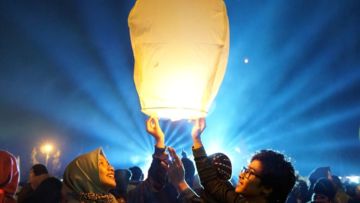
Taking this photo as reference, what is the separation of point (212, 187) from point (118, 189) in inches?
86.9

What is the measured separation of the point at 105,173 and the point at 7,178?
1021 mm

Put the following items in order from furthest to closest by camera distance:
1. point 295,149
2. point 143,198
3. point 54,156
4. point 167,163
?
1. point 54,156
2. point 295,149
3. point 143,198
4. point 167,163

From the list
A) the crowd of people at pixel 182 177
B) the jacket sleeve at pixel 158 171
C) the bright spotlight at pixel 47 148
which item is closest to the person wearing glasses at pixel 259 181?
the crowd of people at pixel 182 177

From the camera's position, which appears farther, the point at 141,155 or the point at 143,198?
the point at 141,155

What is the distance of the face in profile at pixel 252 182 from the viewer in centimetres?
235

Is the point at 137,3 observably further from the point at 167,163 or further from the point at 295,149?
the point at 295,149

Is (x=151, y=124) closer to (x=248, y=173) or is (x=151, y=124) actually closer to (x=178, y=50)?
(x=178, y=50)

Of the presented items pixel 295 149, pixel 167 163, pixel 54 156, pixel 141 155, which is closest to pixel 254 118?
pixel 295 149

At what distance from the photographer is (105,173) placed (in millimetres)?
2799

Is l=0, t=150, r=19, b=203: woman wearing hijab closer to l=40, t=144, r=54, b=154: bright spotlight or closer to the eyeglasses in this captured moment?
the eyeglasses

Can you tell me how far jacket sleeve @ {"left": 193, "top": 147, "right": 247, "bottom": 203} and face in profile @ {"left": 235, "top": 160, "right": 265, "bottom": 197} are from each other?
0.18 ft

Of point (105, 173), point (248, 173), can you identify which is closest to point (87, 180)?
point (105, 173)

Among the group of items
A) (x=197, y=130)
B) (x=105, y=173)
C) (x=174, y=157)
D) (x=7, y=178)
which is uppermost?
(x=197, y=130)

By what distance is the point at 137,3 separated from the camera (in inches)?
101
